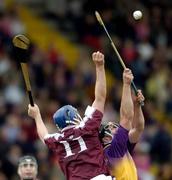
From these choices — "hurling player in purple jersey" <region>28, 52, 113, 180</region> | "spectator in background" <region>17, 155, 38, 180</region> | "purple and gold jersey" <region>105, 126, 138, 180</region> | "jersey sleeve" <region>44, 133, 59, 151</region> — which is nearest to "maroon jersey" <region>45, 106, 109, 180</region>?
"hurling player in purple jersey" <region>28, 52, 113, 180</region>

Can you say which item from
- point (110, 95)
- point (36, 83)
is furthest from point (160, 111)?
point (36, 83)

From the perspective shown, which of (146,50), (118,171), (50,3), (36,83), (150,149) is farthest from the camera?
(50,3)

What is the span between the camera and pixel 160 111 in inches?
885

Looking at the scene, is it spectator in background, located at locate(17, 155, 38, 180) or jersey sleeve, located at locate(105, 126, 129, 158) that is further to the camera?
spectator in background, located at locate(17, 155, 38, 180)

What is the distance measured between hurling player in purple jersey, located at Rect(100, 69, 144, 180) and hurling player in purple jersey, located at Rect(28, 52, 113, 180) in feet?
0.72

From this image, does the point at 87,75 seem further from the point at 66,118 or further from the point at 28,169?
the point at 66,118

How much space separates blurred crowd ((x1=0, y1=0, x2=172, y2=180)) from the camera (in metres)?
19.4

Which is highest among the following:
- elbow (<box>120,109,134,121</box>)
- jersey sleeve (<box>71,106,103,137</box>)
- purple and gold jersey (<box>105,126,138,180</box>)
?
elbow (<box>120,109,134,121</box>)

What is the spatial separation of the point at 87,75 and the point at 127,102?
10.3 metres

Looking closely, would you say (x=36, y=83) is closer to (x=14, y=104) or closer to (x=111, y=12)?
(x=14, y=104)

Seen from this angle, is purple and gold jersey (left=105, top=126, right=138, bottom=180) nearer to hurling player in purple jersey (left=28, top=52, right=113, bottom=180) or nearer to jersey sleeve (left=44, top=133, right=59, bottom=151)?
hurling player in purple jersey (left=28, top=52, right=113, bottom=180)

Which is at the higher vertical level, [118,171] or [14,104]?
[14,104]

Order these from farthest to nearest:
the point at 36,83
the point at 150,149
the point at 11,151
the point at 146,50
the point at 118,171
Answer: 1. the point at 146,50
2. the point at 36,83
3. the point at 150,149
4. the point at 11,151
5. the point at 118,171

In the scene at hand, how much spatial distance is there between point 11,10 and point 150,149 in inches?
194
